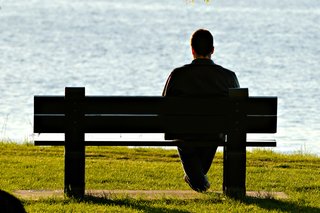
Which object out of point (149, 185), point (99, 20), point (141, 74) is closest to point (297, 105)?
point (141, 74)

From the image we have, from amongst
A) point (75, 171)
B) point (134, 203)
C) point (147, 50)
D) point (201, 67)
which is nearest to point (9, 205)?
point (134, 203)

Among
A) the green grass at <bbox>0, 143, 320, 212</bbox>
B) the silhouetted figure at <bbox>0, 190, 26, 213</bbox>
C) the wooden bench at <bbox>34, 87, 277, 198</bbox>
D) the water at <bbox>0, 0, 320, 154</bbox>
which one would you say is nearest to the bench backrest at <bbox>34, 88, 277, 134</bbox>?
the wooden bench at <bbox>34, 87, 277, 198</bbox>

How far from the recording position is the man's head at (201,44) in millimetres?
11047

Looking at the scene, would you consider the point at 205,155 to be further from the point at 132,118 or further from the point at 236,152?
the point at 132,118

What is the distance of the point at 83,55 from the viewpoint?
176ft

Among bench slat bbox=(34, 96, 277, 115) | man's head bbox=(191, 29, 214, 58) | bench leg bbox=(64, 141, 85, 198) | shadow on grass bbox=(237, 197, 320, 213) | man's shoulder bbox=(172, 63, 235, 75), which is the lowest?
shadow on grass bbox=(237, 197, 320, 213)

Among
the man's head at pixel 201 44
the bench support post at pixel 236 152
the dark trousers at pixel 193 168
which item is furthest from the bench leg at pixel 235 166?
the man's head at pixel 201 44

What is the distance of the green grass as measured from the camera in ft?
34.4

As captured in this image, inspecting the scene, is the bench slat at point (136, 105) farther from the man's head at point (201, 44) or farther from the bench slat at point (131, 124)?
the man's head at point (201, 44)

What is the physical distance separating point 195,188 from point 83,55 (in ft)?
140

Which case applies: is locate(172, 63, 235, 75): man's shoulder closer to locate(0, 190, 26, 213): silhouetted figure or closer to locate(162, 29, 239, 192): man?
locate(162, 29, 239, 192): man

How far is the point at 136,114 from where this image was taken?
35.3 ft

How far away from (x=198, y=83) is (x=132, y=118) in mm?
699

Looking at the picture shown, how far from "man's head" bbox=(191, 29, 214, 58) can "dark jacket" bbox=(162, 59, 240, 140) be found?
0.18 m
